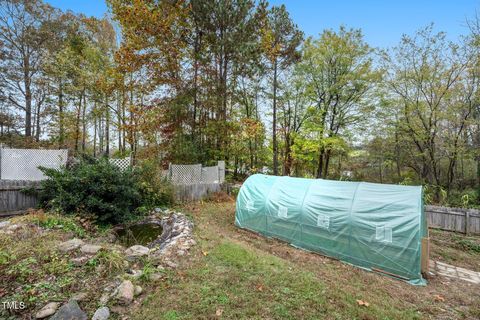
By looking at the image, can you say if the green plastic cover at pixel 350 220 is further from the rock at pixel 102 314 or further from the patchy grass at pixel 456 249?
the rock at pixel 102 314

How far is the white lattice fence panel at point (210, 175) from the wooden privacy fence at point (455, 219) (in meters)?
8.47

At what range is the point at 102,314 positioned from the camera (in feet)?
7.65

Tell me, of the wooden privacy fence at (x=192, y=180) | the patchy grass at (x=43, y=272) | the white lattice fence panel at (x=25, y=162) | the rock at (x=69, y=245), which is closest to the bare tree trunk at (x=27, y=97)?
the white lattice fence panel at (x=25, y=162)

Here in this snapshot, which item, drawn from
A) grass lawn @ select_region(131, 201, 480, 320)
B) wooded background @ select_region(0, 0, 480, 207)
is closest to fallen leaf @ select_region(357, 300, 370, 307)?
grass lawn @ select_region(131, 201, 480, 320)

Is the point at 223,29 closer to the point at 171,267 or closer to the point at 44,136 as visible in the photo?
the point at 171,267

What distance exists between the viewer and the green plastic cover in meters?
3.99

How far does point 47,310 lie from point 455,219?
34.8 feet

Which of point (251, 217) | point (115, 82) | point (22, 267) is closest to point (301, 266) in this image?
point (251, 217)

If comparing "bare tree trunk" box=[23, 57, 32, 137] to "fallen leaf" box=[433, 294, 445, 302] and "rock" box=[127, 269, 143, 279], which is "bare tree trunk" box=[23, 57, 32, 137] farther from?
"fallen leaf" box=[433, 294, 445, 302]

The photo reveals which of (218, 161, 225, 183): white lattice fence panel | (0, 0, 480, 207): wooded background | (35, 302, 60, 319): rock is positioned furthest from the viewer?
(218, 161, 225, 183): white lattice fence panel

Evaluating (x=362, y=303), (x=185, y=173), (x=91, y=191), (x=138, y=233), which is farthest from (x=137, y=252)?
(x=185, y=173)

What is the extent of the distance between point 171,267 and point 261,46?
1111cm

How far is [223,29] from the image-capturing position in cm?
1011

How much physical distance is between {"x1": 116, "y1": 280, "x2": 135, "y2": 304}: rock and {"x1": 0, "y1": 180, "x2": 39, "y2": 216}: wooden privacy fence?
4.99 meters
